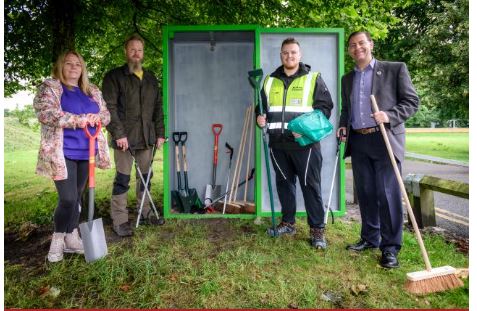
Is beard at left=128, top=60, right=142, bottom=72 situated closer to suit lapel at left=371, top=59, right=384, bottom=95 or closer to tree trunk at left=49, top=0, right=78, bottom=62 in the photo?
tree trunk at left=49, top=0, right=78, bottom=62

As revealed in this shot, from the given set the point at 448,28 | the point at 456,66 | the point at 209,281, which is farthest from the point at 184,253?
the point at 448,28

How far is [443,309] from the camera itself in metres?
2.78

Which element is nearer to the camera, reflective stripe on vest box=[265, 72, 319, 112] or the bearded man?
reflective stripe on vest box=[265, 72, 319, 112]

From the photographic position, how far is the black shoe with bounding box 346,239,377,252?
12.4 ft

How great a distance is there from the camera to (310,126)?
3.66 metres

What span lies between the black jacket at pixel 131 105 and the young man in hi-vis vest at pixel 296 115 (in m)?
1.27

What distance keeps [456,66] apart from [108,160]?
11.7 metres

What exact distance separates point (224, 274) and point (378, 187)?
4.94ft

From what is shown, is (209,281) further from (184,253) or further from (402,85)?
(402,85)

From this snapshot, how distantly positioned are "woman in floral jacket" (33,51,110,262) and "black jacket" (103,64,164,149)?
1.48ft

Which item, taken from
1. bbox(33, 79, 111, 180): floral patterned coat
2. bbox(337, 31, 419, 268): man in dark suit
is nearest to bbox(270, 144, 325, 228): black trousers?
bbox(337, 31, 419, 268): man in dark suit

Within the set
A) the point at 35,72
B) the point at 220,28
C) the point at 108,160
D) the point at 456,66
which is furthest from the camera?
the point at 456,66

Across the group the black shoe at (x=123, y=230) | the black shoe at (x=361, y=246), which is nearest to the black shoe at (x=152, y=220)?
the black shoe at (x=123, y=230)

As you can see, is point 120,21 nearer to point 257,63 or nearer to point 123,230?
point 257,63
